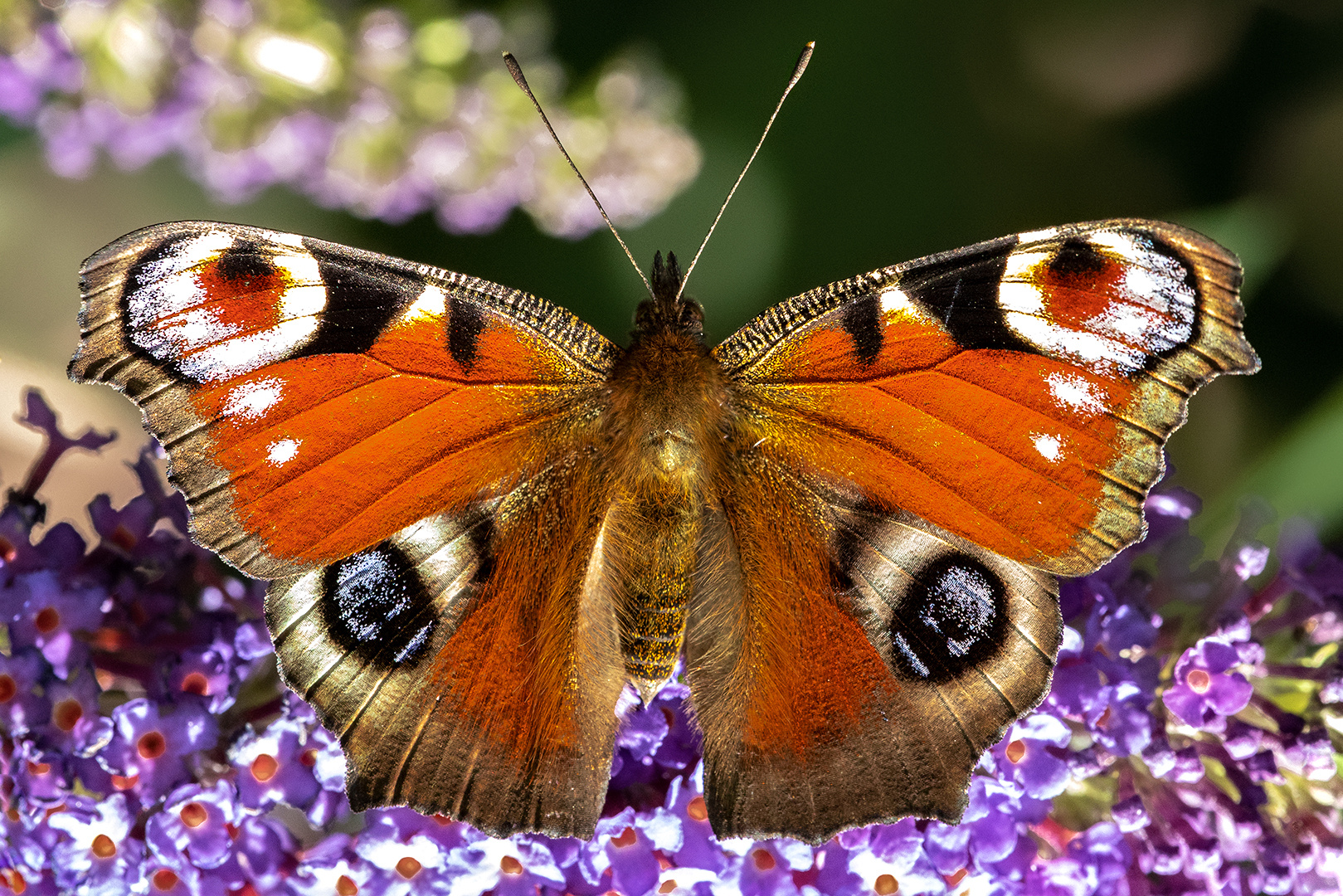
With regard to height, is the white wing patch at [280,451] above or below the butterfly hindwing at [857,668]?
above

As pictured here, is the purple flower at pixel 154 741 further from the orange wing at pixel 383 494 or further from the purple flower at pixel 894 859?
the purple flower at pixel 894 859

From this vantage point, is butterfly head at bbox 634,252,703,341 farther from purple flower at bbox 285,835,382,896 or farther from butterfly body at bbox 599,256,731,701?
purple flower at bbox 285,835,382,896

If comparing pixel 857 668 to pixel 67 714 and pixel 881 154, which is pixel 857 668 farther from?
pixel 881 154

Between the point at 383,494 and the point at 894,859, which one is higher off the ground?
the point at 383,494

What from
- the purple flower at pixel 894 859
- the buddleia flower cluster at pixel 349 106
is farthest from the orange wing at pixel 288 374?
the buddleia flower cluster at pixel 349 106

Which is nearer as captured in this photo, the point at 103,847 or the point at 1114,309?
the point at 1114,309

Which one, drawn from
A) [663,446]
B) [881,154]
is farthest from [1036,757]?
[881,154]
